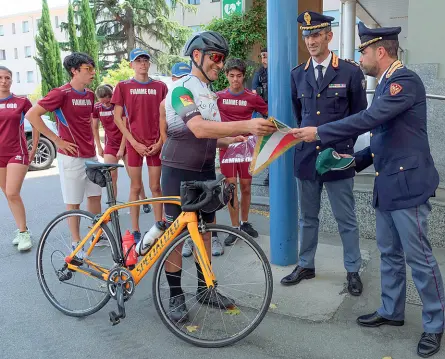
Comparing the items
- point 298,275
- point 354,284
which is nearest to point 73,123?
point 298,275

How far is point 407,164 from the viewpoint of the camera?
2.94 meters

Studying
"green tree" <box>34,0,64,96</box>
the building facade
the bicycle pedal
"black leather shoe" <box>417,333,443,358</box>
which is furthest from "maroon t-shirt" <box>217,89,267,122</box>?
the building facade

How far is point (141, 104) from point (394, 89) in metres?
3.13

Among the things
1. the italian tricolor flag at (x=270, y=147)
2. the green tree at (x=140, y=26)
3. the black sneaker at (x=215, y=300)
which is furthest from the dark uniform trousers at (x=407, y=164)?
the green tree at (x=140, y=26)

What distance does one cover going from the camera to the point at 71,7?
2670 centimetres

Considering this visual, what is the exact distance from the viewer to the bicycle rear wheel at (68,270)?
143 inches

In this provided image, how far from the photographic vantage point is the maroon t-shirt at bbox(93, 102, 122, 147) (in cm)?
659

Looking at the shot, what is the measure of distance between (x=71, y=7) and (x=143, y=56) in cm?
2440

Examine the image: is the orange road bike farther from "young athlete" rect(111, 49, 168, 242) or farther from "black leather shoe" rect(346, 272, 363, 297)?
"young athlete" rect(111, 49, 168, 242)

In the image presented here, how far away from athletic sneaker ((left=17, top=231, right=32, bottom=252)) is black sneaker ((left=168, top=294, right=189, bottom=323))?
2654 millimetres

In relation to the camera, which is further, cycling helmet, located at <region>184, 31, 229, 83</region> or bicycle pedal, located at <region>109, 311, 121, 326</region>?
bicycle pedal, located at <region>109, 311, 121, 326</region>

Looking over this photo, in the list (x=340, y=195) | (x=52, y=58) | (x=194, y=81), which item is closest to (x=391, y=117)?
(x=340, y=195)

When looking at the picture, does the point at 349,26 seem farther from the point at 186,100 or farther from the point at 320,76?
the point at 186,100

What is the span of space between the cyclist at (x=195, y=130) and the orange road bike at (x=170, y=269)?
9 cm
